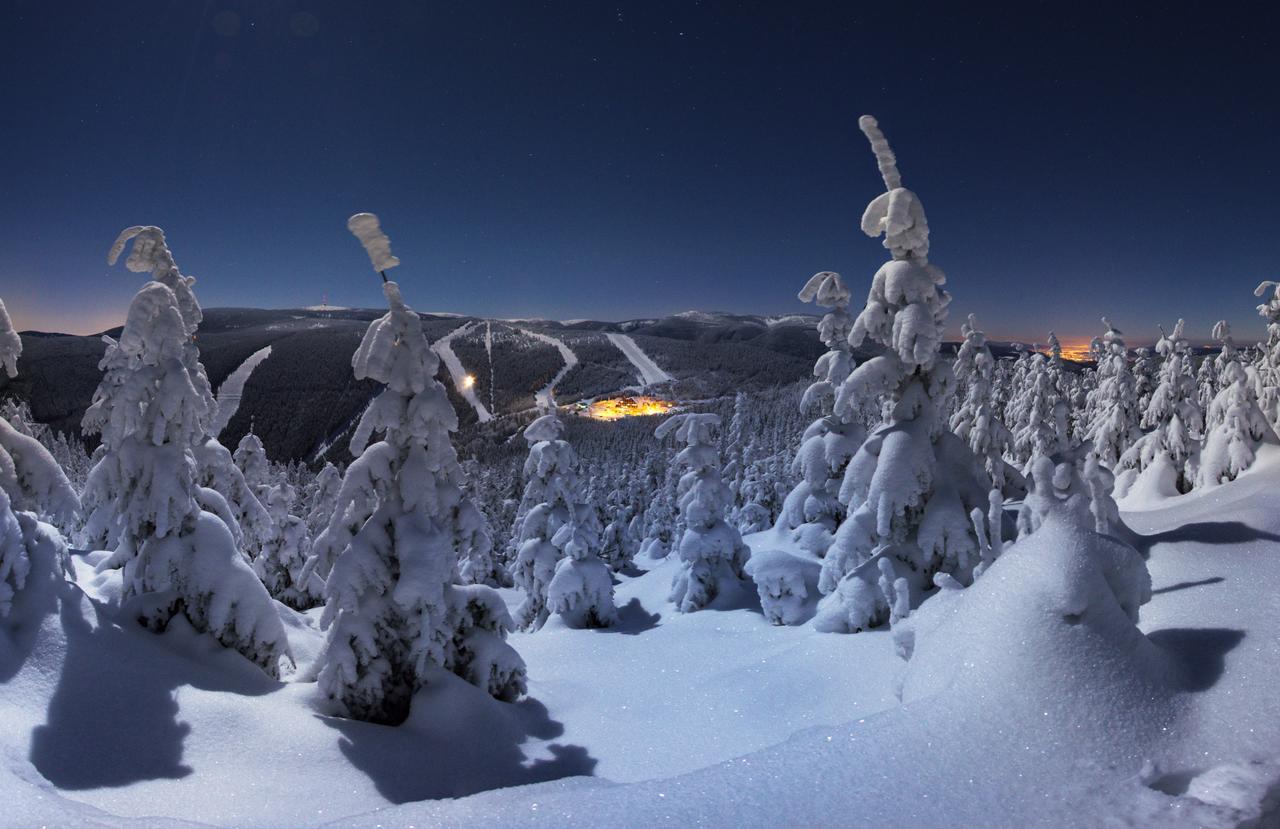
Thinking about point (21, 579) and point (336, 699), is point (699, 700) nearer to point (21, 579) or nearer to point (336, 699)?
point (336, 699)

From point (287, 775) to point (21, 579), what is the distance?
4729mm

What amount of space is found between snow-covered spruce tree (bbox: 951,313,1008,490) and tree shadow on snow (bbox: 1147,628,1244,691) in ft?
35.5

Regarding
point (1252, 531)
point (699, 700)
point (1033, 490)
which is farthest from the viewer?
point (699, 700)

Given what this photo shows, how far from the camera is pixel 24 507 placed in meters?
9.41

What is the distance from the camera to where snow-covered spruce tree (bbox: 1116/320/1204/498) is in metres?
20.1

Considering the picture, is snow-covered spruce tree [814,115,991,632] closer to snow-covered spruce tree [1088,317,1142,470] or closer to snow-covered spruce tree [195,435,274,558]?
snow-covered spruce tree [195,435,274,558]

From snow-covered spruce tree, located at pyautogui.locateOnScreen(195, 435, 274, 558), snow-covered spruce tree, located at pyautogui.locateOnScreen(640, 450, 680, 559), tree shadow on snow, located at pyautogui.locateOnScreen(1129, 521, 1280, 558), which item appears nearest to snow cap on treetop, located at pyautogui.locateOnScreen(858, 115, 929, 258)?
tree shadow on snow, located at pyautogui.locateOnScreen(1129, 521, 1280, 558)

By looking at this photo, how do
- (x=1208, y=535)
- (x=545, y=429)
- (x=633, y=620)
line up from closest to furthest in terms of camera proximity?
1. (x=1208, y=535)
2. (x=545, y=429)
3. (x=633, y=620)

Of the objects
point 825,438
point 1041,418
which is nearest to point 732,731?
point 825,438

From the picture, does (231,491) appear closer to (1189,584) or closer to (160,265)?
(160,265)

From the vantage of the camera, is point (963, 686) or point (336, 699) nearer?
point (963, 686)

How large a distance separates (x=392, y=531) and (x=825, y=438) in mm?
12895

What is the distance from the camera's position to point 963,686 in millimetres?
4875

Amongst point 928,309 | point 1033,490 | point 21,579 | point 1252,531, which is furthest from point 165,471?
point 1252,531
